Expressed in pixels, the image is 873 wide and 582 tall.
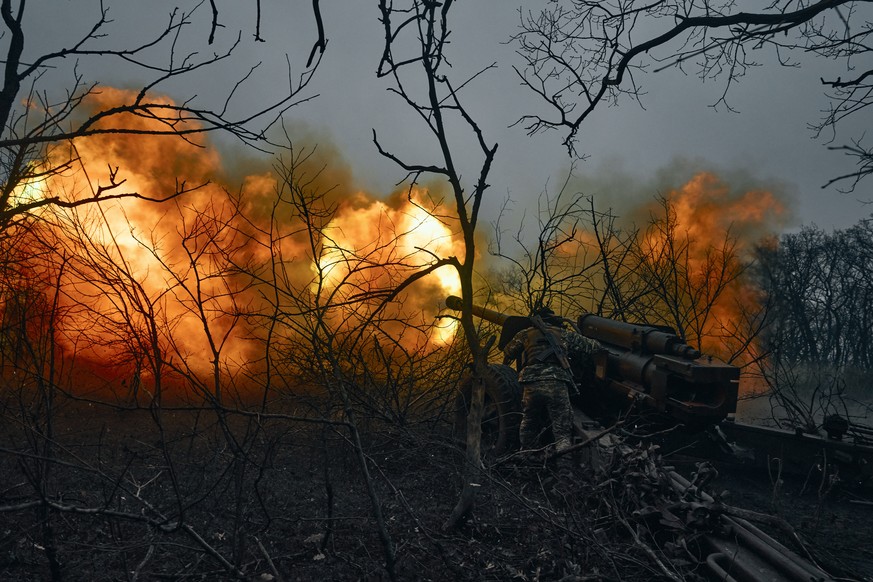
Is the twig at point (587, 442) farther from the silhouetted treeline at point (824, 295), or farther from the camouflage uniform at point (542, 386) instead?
the silhouetted treeline at point (824, 295)

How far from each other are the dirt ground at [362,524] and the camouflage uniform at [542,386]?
1.64 ft

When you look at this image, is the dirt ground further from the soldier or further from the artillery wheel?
the artillery wheel

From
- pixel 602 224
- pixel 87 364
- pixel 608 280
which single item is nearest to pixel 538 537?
pixel 608 280

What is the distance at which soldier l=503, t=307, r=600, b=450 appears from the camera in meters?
6.46

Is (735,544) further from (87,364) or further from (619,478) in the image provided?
(87,364)

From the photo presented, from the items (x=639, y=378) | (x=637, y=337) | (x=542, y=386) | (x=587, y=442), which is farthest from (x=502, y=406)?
(x=587, y=442)

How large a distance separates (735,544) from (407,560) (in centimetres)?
229

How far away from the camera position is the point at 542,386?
21.5 ft

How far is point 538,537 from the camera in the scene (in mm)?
4707

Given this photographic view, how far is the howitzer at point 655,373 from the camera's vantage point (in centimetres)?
588

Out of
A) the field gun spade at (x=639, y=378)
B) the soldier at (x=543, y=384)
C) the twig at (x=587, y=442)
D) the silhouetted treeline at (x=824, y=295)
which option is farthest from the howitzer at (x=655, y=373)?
the silhouetted treeline at (x=824, y=295)

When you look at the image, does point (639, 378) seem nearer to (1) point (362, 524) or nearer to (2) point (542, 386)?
(2) point (542, 386)

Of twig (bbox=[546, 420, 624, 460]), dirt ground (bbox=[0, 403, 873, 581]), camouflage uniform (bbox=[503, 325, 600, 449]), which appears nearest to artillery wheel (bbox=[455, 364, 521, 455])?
camouflage uniform (bbox=[503, 325, 600, 449])

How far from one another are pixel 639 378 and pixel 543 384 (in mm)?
1084
